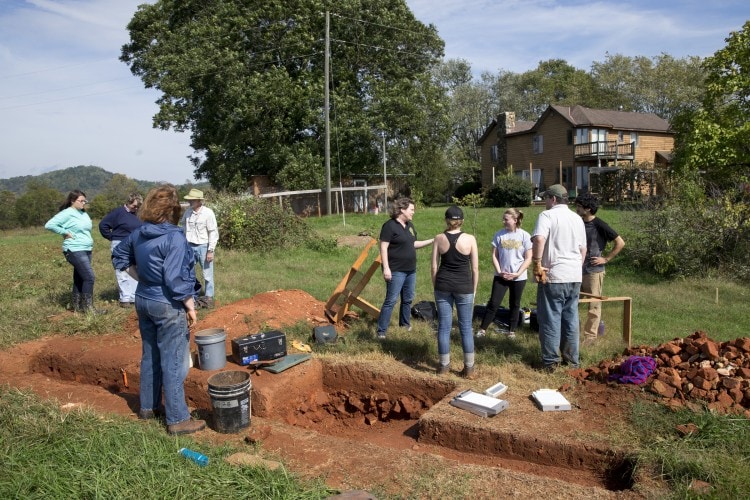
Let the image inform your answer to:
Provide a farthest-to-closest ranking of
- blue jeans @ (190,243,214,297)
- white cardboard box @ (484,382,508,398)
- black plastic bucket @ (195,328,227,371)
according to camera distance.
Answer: blue jeans @ (190,243,214,297) < black plastic bucket @ (195,328,227,371) < white cardboard box @ (484,382,508,398)

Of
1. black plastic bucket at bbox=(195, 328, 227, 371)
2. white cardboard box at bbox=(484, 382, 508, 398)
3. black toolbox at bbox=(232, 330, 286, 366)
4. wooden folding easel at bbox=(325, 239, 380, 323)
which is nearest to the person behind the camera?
white cardboard box at bbox=(484, 382, 508, 398)

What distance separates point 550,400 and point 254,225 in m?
11.5

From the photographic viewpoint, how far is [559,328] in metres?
5.59

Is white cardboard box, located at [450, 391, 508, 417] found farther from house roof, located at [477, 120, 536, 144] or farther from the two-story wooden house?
house roof, located at [477, 120, 536, 144]

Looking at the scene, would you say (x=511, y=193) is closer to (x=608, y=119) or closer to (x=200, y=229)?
(x=608, y=119)

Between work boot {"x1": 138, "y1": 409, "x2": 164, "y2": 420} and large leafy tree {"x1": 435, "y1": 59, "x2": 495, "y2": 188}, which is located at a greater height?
large leafy tree {"x1": 435, "y1": 59, "x2": 495, "y2": 188}

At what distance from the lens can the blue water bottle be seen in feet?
12.4

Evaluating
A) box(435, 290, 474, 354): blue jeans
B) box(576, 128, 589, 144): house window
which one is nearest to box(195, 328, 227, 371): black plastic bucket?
box(435, 290, 474, 354): blue jeans

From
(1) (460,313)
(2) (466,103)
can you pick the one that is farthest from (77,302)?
(2) (466,103)

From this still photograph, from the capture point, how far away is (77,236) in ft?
25.6

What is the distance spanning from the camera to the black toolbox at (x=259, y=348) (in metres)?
5.98

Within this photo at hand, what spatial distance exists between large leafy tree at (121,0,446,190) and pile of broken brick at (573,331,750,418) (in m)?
20.2

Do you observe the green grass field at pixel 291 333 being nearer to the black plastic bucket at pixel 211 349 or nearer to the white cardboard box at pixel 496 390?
the white cardboard box at pixel 496 390

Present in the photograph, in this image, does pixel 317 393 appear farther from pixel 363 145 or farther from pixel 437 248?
pixel 363 145
